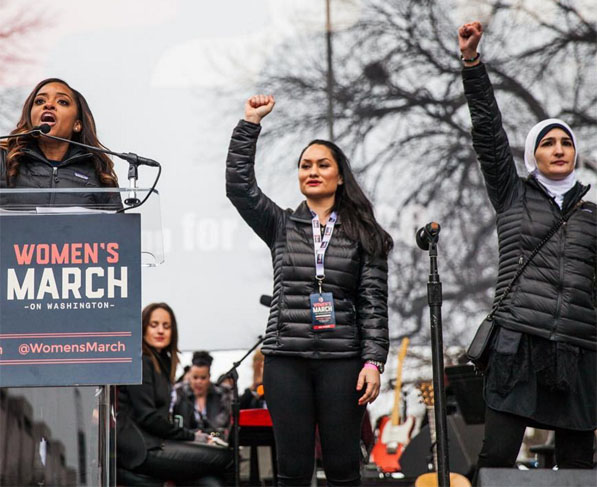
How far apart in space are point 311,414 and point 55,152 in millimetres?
1376

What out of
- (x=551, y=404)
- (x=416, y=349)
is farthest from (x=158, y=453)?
(x=416, y=349)

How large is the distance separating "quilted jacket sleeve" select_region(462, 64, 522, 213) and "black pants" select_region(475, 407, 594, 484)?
0.84 meters

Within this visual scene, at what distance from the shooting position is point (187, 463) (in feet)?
19.8

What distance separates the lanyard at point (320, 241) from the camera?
419 cm

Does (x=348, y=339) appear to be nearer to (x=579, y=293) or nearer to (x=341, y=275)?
(x=341, y=275)

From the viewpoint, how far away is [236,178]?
430 cm

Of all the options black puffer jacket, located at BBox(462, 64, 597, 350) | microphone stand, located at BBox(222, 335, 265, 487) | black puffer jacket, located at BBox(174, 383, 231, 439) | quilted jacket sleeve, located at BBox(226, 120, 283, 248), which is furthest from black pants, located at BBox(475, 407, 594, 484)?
black puffer jacket, located at BBox(174, 383, 231, 439)

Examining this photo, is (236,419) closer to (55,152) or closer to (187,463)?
(187,463)

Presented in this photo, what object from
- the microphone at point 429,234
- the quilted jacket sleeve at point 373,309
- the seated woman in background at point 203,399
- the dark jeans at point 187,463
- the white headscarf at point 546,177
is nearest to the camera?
the microphone at point 429,234

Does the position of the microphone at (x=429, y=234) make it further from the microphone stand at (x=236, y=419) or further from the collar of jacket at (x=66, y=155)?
the microphone stand at (x=236, y=419)

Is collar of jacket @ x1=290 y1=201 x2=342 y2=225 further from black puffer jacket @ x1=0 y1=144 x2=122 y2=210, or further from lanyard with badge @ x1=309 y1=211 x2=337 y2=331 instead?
black puffer jacket @ x1=0 y1=144 x2=122 y2=210

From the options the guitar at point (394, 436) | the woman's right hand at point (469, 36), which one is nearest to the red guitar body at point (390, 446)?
the guitar at point (394, 436)

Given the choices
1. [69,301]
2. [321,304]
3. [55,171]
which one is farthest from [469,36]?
[69,301]

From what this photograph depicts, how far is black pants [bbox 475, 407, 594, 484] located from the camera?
402 centimetres
